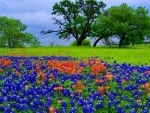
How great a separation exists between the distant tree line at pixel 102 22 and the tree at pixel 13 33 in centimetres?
666

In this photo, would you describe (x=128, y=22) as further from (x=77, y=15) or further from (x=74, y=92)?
(x=74, y=92)

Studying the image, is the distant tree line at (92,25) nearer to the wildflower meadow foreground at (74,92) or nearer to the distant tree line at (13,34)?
the distant tree line at (13,34)

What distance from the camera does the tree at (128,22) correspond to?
5732 centimetres

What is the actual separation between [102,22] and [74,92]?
168 ft

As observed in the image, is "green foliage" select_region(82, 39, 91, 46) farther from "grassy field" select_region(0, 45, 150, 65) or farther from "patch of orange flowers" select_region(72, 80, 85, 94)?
"patch of orange flowers" select_region(72, 80, 85, 94)

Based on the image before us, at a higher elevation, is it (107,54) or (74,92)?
(107,54)

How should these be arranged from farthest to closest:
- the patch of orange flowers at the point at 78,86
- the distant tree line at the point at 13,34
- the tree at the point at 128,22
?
the distant tree line at the point at 13,34, the tree at the point at 128,22, the patch of orange flowers at the point at 78,86

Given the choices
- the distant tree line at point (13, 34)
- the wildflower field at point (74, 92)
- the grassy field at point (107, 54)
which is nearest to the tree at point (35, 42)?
the distant tree line at point (13, 34)

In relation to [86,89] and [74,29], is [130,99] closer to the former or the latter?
[86,89]

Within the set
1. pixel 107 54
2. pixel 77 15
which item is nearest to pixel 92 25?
pixel 77 15

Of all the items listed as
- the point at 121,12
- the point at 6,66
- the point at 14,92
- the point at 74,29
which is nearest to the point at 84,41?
the point at 74,29

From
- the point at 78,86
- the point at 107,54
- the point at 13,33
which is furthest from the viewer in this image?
the point at 13,33

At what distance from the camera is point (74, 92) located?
10.0 metres

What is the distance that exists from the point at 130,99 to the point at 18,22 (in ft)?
219
